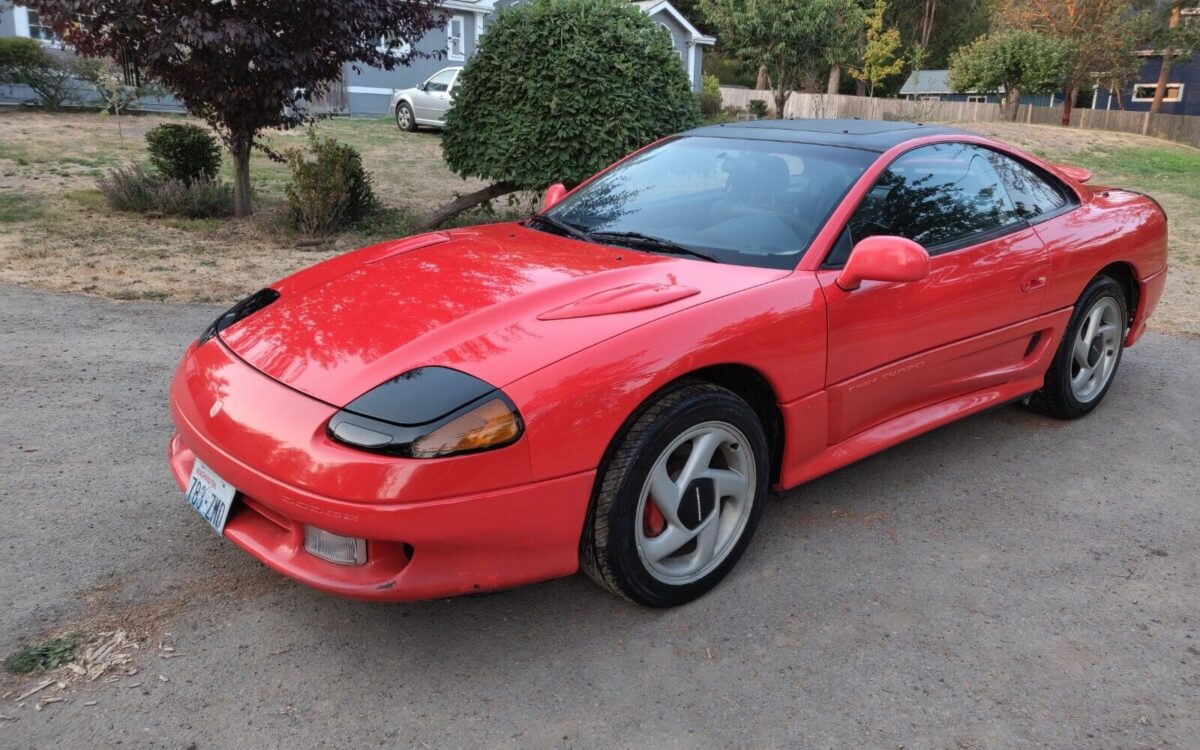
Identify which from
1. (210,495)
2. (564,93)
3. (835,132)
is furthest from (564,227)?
(564,93)

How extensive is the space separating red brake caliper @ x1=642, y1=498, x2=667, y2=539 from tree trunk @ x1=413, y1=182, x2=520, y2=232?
708cm

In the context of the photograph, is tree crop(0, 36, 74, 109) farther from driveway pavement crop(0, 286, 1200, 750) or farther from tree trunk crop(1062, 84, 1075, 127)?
tree trunk crop(1062, 84, 1075, 127)

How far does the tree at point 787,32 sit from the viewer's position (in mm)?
29328

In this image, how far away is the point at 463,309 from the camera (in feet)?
9.55

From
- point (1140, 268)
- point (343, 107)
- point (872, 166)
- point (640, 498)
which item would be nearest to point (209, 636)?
point (640, 498)

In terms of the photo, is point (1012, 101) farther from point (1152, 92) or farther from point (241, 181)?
point (241, 181)

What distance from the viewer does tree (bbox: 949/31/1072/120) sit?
31.6m

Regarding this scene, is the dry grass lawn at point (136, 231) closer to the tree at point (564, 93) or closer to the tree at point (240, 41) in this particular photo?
the tree at point (240, 41)

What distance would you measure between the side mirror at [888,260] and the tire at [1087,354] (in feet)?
5.68

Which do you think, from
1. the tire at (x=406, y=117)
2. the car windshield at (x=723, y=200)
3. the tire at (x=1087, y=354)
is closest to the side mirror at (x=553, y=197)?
the car windshield at (x=723, y=200)

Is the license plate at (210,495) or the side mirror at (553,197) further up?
the side mirror at (553,197)

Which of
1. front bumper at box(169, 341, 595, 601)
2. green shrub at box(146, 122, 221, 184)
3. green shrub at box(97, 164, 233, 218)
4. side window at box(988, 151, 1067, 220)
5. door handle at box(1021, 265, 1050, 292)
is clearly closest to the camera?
front bumper at box(169, 341, 595, 601)

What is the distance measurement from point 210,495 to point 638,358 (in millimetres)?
1360

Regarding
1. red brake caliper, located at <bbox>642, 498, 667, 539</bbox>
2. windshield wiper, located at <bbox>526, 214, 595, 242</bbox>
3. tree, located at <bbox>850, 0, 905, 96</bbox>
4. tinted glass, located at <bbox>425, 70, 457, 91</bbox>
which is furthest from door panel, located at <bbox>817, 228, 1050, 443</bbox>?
tree, located at <bbox>850, 0, 905, 96</bbox>
